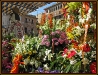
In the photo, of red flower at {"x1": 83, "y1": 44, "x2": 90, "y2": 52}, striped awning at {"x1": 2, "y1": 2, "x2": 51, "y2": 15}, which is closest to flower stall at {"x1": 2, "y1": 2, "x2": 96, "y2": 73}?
red flower at {"x1": 83, "y1": 44, "x2": 90, "y2": 52}

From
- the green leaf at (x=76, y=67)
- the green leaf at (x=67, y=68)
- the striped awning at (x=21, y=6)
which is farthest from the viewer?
the striped awning at (x=21, y=6)

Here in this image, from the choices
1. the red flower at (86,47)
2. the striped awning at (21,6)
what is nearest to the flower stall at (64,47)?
the red flower at (86,47)

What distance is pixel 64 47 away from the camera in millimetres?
4258

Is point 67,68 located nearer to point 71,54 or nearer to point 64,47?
point 71,54

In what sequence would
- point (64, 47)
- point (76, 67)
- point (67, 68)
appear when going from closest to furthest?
point (76, 67) < point (67, 68) < point (64, 47)

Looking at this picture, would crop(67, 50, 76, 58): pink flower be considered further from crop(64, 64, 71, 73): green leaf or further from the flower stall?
crop(64, 64, 71, 73): green leaf

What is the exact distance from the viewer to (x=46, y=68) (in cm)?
401

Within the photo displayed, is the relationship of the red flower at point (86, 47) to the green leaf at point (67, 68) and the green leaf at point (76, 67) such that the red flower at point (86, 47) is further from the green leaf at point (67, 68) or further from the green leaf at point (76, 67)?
the green leaf at point (67, 68)

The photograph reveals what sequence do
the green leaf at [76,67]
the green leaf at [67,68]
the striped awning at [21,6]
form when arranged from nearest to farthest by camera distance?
1. the green leaf at [76,67]
2. the green leaf at [67,68]
3. the striped awning at [21,6]

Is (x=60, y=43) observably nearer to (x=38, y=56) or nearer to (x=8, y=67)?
(x=38, y=56)

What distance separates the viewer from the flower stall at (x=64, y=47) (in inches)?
141

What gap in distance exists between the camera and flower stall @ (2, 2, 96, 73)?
11.7 feet

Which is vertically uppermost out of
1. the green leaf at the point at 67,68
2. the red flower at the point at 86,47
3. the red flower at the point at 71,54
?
the red flower at the point at 86,47

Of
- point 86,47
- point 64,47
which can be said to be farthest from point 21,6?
point 86,47
